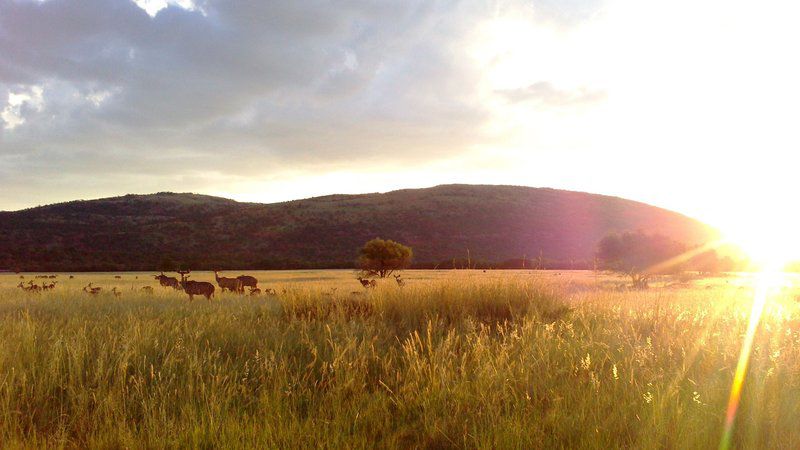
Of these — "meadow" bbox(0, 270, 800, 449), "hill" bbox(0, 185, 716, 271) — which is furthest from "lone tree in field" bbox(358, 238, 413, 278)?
"meadow" bbox(0, 270, 800, 449)

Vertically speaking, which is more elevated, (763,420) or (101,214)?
(101,214)

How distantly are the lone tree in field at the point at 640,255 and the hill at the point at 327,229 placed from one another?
2521cm

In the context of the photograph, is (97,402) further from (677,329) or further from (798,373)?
(677,329)

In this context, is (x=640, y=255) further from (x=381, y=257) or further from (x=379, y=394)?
(x=379, y=394)

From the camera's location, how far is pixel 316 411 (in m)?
4.51

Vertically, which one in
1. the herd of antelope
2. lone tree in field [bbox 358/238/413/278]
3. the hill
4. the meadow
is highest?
the hill

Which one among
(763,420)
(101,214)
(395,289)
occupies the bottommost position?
(763,420)

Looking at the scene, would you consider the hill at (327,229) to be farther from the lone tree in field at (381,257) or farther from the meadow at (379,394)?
the meadow at (379,394)

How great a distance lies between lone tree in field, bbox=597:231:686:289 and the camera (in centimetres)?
4147

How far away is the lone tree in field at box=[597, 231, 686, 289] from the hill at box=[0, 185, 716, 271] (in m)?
25.2

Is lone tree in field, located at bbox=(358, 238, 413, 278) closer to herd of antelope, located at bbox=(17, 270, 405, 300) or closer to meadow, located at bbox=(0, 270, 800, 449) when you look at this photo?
herd of antelope, located at bbox=(17, 270, 405, 300)

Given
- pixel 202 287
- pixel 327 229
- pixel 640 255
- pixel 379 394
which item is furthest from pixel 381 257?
pixel 327 229

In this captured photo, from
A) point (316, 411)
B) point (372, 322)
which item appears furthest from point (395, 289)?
point (316, 411)

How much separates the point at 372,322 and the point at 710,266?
5511 cm
